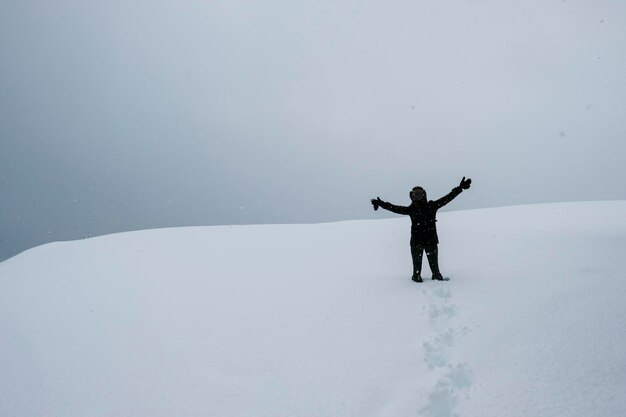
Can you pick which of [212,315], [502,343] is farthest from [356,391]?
[212,315]

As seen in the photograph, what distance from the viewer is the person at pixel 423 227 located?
20.1ft

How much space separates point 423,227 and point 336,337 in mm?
2893

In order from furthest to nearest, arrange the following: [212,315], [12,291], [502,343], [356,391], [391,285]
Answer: [12,291], [391,285], [212,315], [502,343], [356,391]

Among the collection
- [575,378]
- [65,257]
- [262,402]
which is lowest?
[262,402]

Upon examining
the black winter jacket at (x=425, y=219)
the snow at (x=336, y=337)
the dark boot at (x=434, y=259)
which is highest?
the black winter jacket at (x=425, y=219)

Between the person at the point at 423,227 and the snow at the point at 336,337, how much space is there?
402 mm

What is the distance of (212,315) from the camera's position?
5340 mm

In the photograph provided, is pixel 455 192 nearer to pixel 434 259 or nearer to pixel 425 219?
pixel 425 219

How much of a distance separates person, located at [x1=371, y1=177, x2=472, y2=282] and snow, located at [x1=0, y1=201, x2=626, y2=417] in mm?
402

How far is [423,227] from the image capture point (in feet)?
20.6

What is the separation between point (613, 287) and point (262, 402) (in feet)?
13.7

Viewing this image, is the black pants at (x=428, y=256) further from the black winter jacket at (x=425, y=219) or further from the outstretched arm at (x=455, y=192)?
the outstretched arm at (x=455, y=192)

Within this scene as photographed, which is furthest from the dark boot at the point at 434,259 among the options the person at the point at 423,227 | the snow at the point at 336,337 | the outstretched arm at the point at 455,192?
the outstretched arm at the point at 455,192

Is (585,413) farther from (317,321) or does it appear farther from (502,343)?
(317,321)
